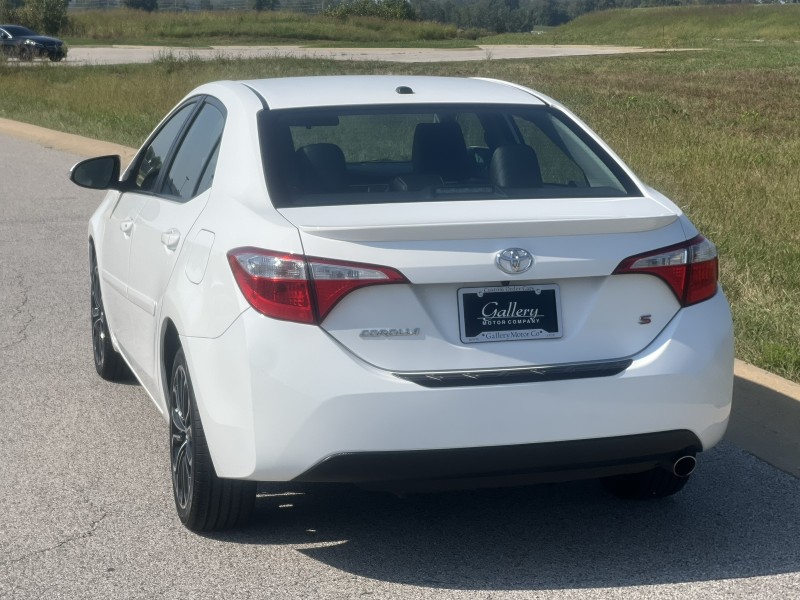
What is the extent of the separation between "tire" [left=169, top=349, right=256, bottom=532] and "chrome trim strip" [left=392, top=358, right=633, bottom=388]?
0.84m

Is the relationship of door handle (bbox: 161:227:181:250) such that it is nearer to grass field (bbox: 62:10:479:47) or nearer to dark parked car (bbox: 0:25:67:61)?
dark parked car (bbox: 0:25:67:61)

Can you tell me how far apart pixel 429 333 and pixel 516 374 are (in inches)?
11.6

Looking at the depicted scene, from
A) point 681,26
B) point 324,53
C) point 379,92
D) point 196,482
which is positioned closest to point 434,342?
point 196,482

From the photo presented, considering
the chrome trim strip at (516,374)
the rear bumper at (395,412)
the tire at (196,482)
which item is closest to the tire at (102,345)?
the tire at (196,482)

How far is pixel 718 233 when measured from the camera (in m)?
10.6

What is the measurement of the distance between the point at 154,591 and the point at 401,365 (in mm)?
1065

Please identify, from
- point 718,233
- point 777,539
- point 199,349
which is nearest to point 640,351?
point 777,539

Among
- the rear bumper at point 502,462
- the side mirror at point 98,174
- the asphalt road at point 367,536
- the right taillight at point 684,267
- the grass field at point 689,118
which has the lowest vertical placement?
the grass field at point 689,118

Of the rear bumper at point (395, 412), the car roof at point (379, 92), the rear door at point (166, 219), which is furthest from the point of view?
the car roof at point (379, 92)

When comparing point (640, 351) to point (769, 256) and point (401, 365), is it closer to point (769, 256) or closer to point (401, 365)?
point (401, 365)

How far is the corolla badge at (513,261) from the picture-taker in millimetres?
4086

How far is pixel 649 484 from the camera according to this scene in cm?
502

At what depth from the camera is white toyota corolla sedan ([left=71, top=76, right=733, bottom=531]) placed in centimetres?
403

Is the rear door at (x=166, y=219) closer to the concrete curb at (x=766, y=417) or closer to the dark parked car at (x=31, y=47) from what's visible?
the concrete curb at (x=766, y=417)
